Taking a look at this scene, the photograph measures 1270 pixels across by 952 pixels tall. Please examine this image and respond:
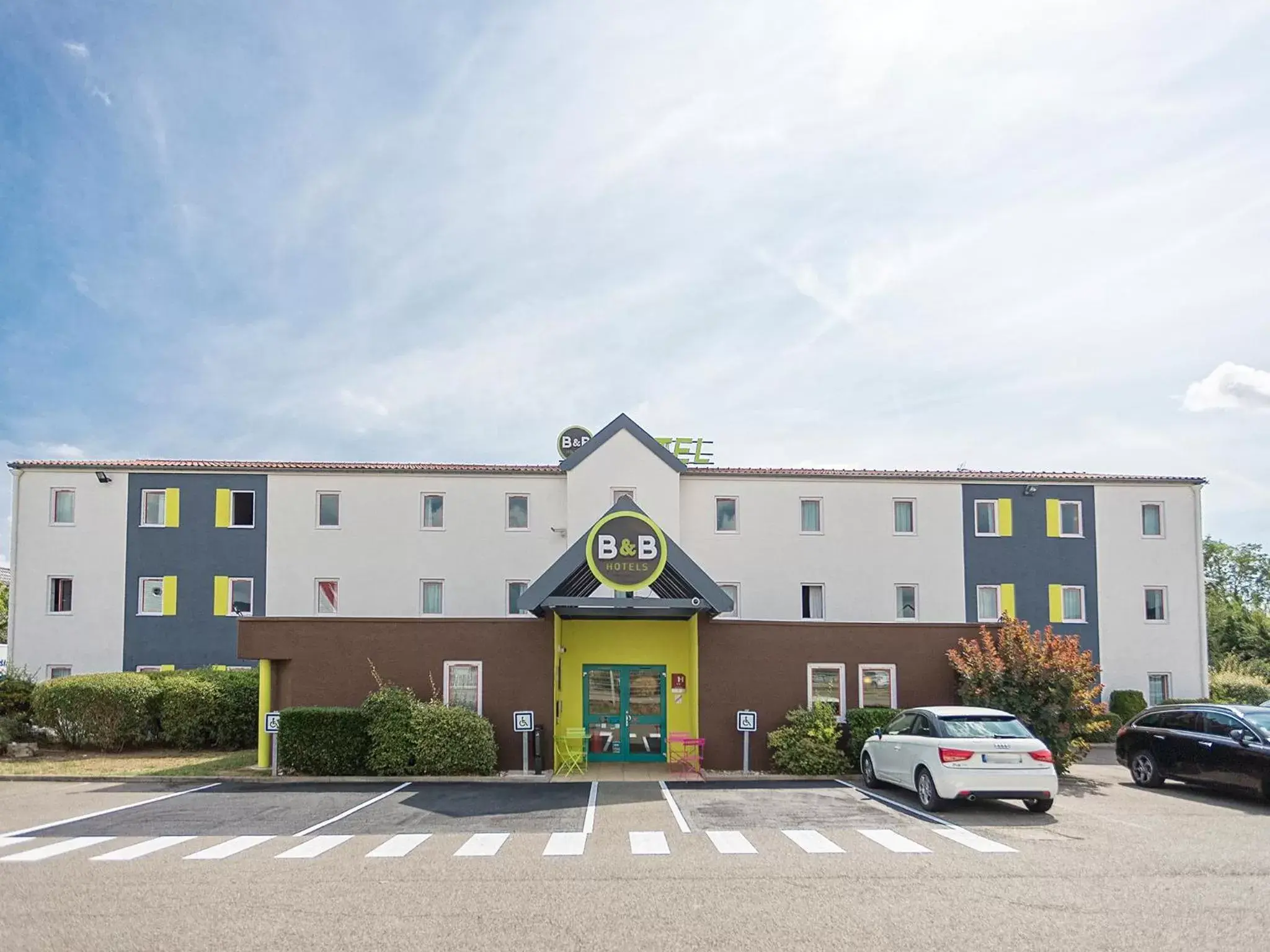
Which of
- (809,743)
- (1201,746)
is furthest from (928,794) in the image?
(1201,746)

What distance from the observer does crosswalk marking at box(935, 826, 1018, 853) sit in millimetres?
11617

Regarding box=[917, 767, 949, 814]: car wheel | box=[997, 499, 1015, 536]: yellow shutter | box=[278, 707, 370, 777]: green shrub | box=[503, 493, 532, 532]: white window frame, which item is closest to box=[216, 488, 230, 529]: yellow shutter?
box=[503, 493, 532, 532]: white window frame

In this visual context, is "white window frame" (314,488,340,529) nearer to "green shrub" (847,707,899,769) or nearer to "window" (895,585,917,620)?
"window" (895,585,917,620)

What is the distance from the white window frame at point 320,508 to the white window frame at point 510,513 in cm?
277

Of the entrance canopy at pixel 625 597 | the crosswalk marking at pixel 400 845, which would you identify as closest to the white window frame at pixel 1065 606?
the entrance canopy at pixel 625 597

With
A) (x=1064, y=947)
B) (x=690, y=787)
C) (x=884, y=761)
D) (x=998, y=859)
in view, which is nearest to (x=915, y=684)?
(x=884, y=761)

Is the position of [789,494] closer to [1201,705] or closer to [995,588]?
[995,588]

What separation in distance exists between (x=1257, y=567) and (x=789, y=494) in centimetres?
5925

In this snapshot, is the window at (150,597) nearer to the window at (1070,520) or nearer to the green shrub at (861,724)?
the green shrub at (861,724)

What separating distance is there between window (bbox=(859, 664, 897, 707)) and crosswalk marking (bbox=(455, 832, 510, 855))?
32.3ft

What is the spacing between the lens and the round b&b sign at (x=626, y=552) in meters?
18.6

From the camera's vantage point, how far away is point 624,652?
2172 cm

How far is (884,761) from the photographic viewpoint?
16.5 m

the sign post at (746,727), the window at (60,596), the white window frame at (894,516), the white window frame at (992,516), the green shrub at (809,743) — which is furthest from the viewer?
the white window frame at (992,516)
